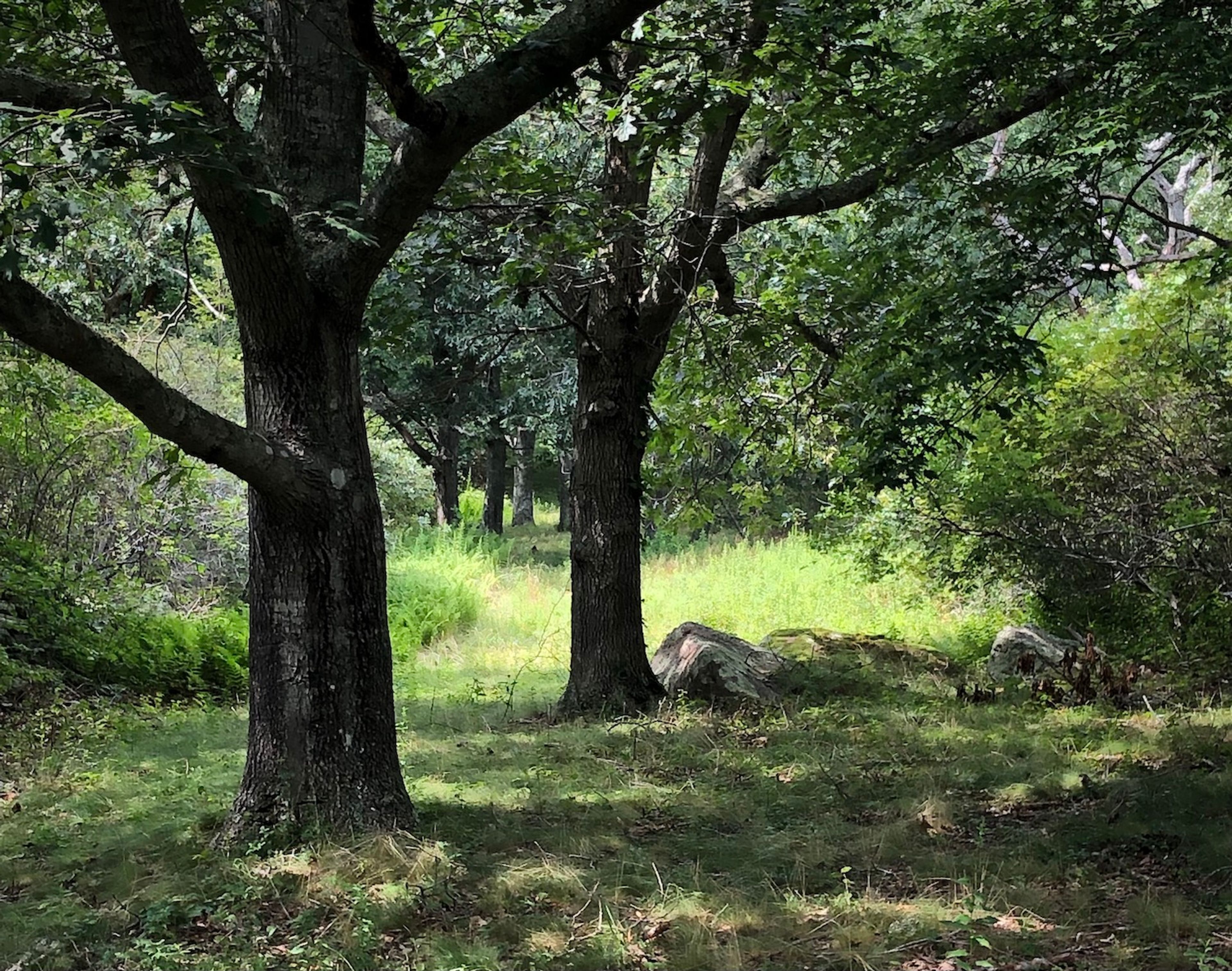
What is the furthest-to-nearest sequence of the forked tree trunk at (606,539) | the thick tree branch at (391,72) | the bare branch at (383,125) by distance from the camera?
the forked tree trunk at (606,539) < the bare branch at (383,125) < the thick tree branch at (391,72)

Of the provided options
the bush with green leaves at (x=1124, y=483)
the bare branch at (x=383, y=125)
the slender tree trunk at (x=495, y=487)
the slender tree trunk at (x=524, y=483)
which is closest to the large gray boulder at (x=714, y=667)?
the bush with green leaves at (x=1124, y=483)

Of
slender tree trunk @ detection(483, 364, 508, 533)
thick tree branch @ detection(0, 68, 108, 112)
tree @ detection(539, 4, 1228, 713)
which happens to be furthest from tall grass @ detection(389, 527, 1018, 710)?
slender tree trunk @ detection(483, 364, 508, 533)

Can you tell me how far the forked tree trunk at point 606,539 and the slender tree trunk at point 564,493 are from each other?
17.1 m

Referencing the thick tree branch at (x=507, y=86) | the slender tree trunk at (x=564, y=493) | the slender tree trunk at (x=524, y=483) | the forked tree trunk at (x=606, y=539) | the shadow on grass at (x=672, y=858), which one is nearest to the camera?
the shadow on grass at (x=672, y=858)

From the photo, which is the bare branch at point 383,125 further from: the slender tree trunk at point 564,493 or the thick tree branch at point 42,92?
the slender tree trunk at point 564,493

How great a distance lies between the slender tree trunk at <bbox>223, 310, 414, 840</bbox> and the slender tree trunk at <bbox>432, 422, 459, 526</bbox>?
19.7m

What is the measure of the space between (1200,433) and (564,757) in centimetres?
587

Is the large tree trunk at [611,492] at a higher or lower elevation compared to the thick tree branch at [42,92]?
lower

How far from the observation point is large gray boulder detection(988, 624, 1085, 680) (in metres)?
9.53

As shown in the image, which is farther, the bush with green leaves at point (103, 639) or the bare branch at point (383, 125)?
the bush with green leaves at point (103, 639)

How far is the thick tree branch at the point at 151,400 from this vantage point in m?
3.85

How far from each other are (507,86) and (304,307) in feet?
4.54

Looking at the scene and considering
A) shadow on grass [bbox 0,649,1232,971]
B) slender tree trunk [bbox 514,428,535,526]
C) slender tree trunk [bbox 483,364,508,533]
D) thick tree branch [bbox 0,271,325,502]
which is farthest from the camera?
slender tree trunk [bbox 514,428,535,526]

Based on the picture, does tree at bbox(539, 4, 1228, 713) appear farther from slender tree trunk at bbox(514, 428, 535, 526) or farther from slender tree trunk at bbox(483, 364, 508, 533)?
slender tree trunk at bbox(514, 428, 535, 526)
